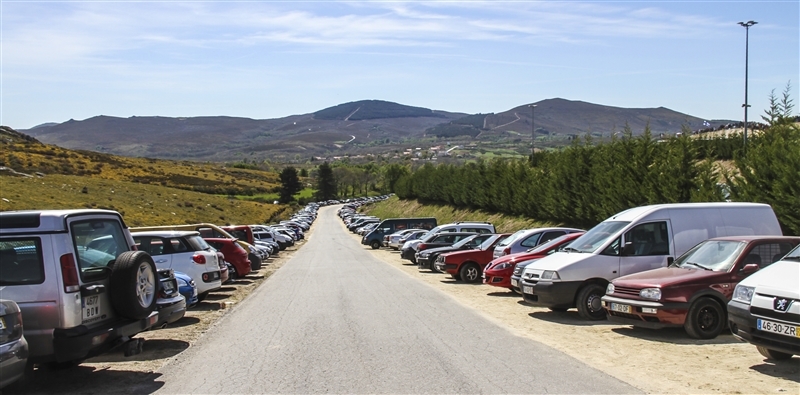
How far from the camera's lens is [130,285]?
8.19 metres

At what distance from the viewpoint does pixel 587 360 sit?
9414 mm

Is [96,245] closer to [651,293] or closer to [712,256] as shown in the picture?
[651,293]

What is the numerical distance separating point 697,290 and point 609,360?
231 cm

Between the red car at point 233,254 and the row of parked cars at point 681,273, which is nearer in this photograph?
the row of parked cars at point 681,273

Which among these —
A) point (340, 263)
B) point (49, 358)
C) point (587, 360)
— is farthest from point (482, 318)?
point (340, 263)

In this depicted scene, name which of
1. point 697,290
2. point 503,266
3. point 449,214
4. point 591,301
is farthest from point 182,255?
point 449,214

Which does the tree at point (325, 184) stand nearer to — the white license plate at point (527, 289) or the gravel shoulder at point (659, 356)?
the gravel shoulder at point (659, 356)

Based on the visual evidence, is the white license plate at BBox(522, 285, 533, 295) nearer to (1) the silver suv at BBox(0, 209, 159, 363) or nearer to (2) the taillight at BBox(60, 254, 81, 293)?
(1) the silver suv at BBox(0, 209, 159, 363)

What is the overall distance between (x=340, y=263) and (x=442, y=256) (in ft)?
33.0

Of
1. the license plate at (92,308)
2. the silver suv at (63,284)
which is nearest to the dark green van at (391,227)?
the silver suv at (63,284)

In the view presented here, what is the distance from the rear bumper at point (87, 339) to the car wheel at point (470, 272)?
14.8 m

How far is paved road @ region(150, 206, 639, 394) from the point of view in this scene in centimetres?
772

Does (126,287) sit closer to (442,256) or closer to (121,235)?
(121,235)

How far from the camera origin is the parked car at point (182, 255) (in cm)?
1523
